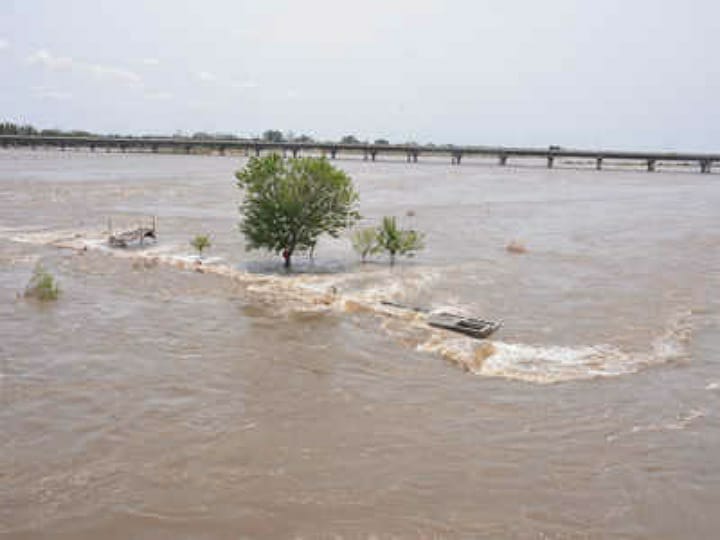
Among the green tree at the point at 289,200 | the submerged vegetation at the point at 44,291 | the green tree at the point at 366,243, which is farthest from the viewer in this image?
the green tree at the point at 366,243

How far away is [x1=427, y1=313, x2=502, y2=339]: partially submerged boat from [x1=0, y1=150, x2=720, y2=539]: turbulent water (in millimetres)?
526

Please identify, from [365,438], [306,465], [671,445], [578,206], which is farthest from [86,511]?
[578,206]

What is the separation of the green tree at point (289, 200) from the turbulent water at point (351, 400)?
168cm

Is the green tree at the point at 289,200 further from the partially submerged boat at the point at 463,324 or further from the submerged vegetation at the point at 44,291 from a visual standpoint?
the partially submerged boat at the point at 463,324

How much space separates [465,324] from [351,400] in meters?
6.85

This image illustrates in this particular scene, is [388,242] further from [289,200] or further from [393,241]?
[289,200]

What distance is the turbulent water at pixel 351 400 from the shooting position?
10.9 metres

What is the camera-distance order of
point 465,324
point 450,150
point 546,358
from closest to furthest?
point 546,358, point 465,324, point 450,150

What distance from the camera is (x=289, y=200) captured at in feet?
97.6

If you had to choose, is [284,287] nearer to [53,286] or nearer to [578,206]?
[53,286]

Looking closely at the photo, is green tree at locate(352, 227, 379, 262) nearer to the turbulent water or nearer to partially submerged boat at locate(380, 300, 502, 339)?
the turbulent water

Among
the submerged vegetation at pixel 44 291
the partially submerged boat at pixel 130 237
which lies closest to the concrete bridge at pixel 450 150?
the partially submerged boat at pixel 130 237

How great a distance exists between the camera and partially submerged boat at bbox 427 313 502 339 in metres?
20.7

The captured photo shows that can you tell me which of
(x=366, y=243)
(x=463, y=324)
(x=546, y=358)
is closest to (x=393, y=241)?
(x=366, y=243)
